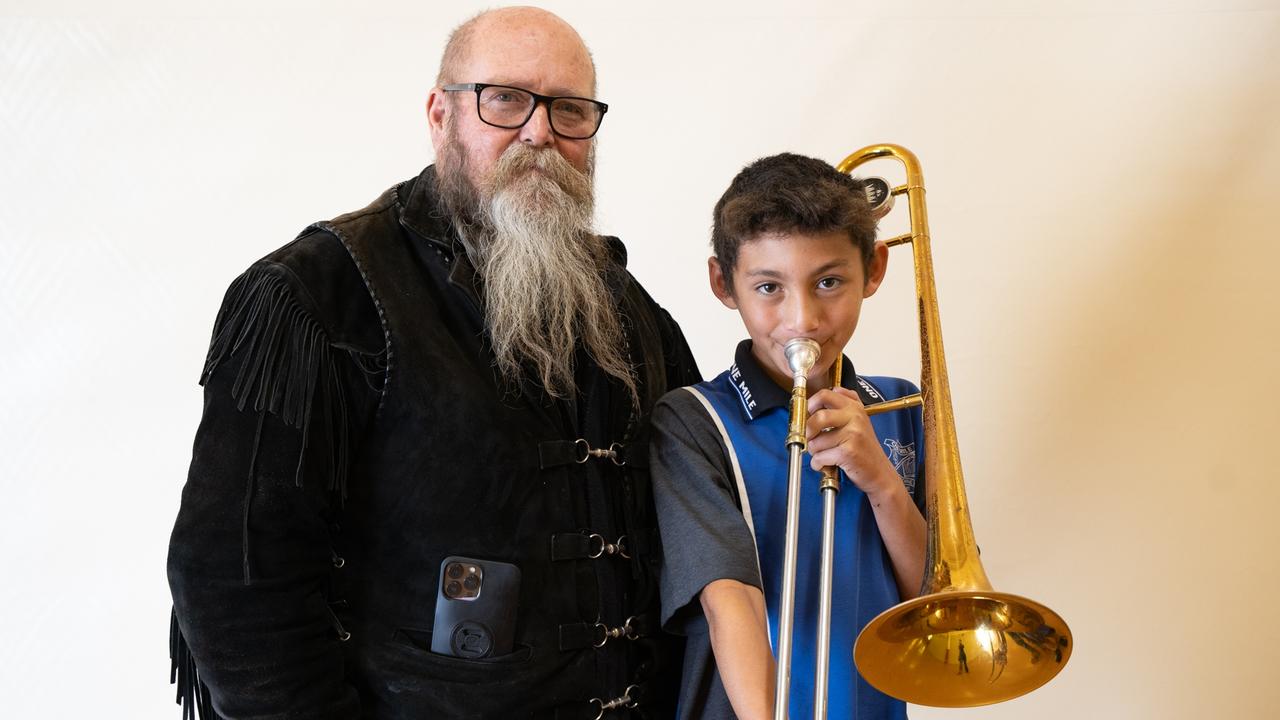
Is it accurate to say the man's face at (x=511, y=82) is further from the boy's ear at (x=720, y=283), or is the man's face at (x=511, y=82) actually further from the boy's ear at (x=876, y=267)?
the boy's ear at (x=876, y=267)

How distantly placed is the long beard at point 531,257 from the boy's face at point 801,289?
0.86ft

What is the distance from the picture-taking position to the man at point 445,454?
159 cm

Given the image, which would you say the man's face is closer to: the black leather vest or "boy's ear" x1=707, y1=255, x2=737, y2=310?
the black leather vest

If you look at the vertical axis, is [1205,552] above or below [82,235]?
below

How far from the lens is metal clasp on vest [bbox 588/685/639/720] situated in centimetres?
175

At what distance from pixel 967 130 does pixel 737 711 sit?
1615 mm

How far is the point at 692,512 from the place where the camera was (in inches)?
68.2

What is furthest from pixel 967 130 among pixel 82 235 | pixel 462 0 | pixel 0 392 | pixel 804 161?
pixel 0 392

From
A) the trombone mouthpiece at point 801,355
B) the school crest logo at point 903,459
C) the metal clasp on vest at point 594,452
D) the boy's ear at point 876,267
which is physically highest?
the boy's ear at point 876,267

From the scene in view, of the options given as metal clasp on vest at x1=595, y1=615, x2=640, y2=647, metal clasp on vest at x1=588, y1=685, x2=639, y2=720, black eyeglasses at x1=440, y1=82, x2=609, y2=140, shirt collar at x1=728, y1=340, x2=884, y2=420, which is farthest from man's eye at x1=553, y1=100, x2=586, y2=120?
metal clasp on vest at x1=588, y1=685, x2=639, y2=720

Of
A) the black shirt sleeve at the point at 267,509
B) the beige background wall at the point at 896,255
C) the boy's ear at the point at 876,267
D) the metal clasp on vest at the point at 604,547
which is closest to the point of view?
the black shirt sleeve at the point at 267,509

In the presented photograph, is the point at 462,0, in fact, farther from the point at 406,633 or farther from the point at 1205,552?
the point at 1205,552

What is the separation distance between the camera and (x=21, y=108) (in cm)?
262

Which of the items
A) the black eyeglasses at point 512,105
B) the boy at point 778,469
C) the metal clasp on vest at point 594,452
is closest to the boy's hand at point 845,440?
the boy at point 778,469
